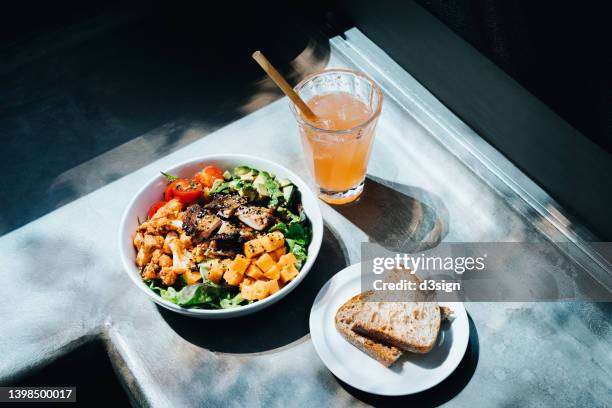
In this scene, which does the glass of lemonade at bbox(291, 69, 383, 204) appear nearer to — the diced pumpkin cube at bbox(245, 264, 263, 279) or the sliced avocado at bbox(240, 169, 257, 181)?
the sliced avocado at bbox(240, 169, 257, 181)

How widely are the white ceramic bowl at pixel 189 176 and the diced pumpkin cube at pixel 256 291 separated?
0.06 feet

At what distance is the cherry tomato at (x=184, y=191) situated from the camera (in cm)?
123

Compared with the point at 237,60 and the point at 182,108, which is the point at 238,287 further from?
the point at 237,60

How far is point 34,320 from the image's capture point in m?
1.22

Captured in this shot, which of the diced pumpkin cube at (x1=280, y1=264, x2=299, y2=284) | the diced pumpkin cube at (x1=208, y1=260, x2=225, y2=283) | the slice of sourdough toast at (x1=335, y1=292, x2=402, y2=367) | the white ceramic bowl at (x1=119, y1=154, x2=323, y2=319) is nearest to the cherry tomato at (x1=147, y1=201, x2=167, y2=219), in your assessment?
the white ceramic bowl at (x1=119, y1=154, x2=323, y2=319)

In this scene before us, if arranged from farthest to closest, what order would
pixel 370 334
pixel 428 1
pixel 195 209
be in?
pixel 428 1
pixel 195 209
pixel 370 334

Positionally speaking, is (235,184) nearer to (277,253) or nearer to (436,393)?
(277,253)

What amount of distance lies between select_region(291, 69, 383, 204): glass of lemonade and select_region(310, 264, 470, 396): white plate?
291 millimetres

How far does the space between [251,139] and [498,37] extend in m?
0.64

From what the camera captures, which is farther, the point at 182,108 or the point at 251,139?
the point at 182,108

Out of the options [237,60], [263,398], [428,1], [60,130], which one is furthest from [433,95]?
[60,130]

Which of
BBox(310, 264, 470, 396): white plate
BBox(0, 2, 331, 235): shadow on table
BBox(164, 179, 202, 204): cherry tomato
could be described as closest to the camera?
BBox(310, 264, 470, 396): white plate

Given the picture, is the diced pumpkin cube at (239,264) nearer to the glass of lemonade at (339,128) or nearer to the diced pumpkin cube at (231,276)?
the diced pumpkin cube at (231,276)

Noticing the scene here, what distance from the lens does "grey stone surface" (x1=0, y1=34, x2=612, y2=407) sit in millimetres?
1082
